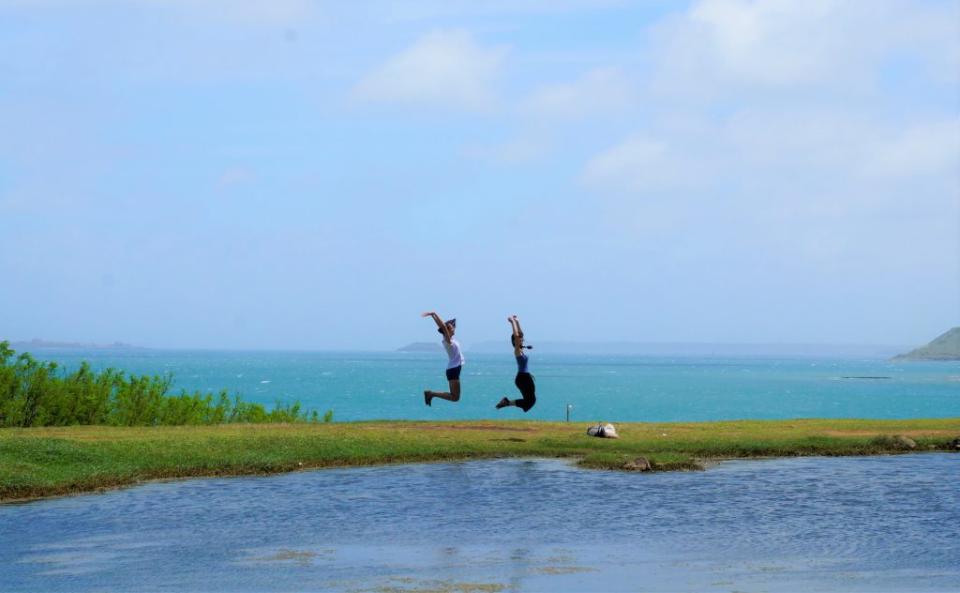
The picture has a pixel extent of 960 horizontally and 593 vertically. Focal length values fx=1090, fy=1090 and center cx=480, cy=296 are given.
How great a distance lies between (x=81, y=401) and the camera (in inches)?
1850

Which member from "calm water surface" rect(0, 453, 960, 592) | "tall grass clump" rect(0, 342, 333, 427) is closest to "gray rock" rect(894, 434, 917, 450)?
"calm water surface" rect(0, 453, 960, 592)

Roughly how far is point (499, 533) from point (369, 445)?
45.9ft

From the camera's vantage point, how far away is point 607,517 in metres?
23.2

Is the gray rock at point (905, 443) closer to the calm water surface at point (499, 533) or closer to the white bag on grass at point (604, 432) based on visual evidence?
the calm water surface at point (499, 533)

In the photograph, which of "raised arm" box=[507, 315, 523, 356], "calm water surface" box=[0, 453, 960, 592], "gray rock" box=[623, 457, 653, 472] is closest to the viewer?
"calm water surface" box=[0, 453, 960, 592]

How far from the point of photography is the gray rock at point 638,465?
31047 millimetres

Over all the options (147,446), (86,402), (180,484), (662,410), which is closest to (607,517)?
(180,484)

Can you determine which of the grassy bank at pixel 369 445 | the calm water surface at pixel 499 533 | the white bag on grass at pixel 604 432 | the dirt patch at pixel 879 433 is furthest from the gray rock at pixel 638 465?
the dirt patch at pixel 879 433

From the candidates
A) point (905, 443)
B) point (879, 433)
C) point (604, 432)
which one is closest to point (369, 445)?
point (604, 432)

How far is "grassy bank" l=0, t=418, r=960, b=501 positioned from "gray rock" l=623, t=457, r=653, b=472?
0.34 meters

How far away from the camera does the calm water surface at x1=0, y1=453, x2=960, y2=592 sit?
1708 centimetres

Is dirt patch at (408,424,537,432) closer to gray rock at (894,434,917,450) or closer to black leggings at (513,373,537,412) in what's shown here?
gray rock at (894,434,917,450)

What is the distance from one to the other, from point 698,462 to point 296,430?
1465 centimetres

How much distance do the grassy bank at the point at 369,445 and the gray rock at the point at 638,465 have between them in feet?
1.13
